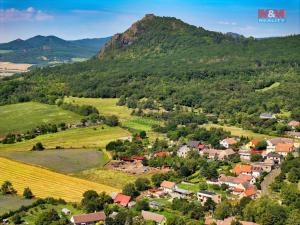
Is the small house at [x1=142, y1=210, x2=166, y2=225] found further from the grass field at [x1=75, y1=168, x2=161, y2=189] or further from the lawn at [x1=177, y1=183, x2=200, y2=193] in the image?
the grass field at [x1=75, y1=168, x2=161, y2=189]

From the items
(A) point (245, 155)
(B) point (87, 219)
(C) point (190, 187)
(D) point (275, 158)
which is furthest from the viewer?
(A) point (245, 155)

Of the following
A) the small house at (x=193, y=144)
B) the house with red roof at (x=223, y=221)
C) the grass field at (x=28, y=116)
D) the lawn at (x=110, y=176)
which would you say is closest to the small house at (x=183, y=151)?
the small house at (x=193, y=144)

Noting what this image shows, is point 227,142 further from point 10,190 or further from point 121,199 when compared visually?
point 10,190

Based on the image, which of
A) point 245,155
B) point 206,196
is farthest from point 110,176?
point 245,155

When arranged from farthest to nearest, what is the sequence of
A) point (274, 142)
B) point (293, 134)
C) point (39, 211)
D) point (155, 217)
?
point (293, 134)
point (274, 142)
point (39, 211)
point (155, 217)

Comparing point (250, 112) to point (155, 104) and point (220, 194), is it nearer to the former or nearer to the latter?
point (155, 104)

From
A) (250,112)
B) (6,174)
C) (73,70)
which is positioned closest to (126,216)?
(6,174)

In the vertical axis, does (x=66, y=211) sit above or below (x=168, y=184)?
below

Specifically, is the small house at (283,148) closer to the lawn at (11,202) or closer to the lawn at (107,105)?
the lawn at (11,202)
